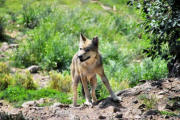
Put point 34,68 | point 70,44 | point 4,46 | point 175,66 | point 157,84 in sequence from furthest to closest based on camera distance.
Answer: point 4,46
point 70,44
point 34,68
point 175,66
point 157,84

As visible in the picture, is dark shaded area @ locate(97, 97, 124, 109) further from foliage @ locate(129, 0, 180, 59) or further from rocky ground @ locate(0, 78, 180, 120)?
foliage @ locate(129, 0, 180, 59)

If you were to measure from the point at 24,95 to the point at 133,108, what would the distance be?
196 inches

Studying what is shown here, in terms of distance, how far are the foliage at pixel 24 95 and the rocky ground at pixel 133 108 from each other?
95.3 inches

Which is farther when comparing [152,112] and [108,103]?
[108,103]

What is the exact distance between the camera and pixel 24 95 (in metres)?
10.4

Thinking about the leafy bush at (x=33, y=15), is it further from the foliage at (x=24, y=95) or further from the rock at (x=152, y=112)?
the rock at (x=152, y=112)

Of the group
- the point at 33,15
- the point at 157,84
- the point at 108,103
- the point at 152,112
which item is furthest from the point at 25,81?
the point at 33,15

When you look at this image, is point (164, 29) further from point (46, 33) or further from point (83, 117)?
point (46, 33)

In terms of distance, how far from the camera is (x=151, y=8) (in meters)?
7.32

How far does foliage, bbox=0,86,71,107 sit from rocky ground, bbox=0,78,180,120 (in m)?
2.42

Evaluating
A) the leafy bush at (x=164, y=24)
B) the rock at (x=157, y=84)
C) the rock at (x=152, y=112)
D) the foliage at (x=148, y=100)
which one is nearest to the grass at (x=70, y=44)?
the leafy bush at (x=164, y=24)

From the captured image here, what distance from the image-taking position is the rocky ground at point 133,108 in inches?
244

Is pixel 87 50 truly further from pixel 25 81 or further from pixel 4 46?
pixel 4 46

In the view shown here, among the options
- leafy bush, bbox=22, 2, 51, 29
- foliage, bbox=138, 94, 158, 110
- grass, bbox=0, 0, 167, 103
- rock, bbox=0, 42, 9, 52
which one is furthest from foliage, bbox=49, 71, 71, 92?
leafy bush, bbox=22, 2, 51, 29
